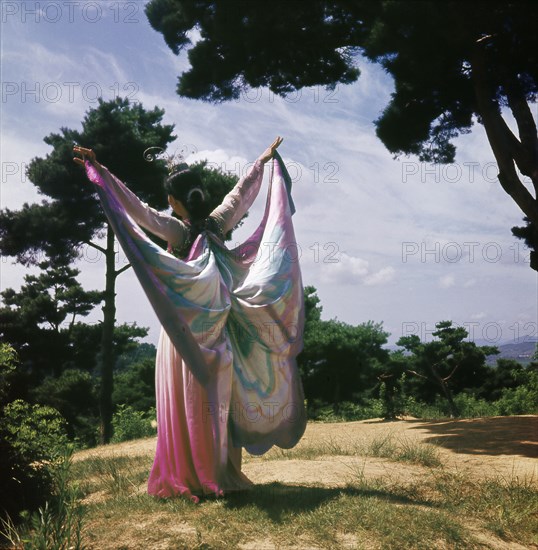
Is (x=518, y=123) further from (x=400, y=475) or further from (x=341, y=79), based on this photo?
(x=400, y=475)

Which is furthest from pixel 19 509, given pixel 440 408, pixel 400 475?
pixel 440 408

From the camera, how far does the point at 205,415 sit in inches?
177

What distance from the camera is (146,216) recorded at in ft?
15.3

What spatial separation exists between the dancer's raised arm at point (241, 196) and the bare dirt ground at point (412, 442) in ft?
7.60

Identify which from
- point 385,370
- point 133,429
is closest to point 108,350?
point 133,429

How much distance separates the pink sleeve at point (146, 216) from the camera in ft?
14.9

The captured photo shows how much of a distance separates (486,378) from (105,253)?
11.8 m

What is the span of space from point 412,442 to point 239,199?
4086mm

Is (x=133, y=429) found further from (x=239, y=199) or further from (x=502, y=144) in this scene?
(x=502, y=144)

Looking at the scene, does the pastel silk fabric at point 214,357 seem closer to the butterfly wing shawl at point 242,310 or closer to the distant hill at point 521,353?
the butterfly wing shawl at point 242,310

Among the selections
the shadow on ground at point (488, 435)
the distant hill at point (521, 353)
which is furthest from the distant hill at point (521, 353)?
the shadow on ground at point (488, 435)

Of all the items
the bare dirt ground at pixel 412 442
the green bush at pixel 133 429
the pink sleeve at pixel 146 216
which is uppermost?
the pink sleeve at pixel 146 216

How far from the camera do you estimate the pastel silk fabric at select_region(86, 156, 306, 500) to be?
14.5ft

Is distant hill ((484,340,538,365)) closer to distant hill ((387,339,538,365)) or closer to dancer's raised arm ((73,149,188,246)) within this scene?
distant hill ((387,339,538,365))
